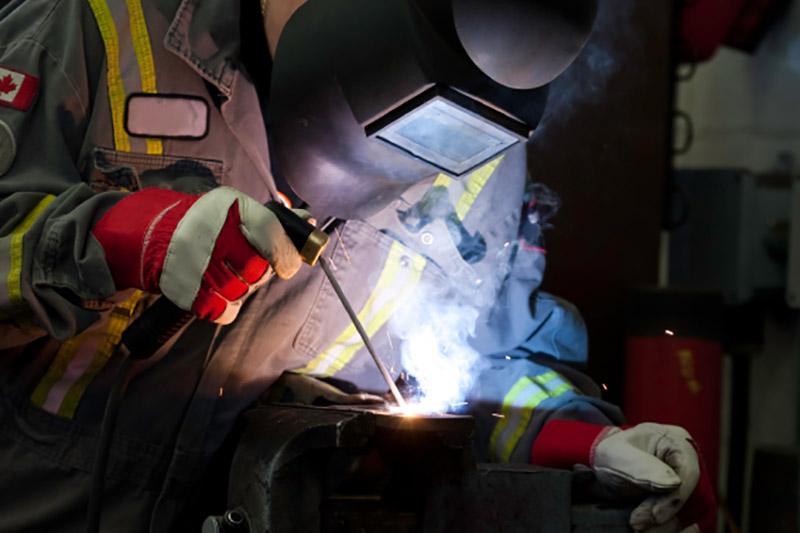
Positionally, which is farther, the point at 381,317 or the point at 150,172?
the point at 381,317

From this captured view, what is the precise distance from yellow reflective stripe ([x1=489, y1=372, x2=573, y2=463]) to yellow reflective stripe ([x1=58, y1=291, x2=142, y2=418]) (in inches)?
35.3

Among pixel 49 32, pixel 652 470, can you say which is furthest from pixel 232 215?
pixel 652 470

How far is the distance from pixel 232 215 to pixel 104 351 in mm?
478

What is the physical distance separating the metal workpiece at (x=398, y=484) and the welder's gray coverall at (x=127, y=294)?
11.9 inches

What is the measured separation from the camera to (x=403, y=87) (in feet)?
4.10

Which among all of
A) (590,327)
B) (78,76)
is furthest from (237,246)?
(590,327)

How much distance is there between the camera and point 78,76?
143cm

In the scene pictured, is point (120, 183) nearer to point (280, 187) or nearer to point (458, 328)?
point (280, 187)

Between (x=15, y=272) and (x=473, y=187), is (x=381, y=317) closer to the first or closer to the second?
(x=473, y=187)

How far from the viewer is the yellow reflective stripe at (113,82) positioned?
1470 millimetres

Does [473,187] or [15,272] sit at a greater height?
[473,187]

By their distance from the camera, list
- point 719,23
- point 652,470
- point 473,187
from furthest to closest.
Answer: point 719,23, point 473,187, point 652,470

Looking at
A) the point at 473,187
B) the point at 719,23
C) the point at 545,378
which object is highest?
the point at 719,23

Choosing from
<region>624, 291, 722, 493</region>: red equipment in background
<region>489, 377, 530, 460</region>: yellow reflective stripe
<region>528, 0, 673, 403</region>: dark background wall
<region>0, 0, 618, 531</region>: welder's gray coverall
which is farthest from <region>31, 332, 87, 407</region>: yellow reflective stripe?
<region>624, 291, 722, 493</region>: red equipment in background
